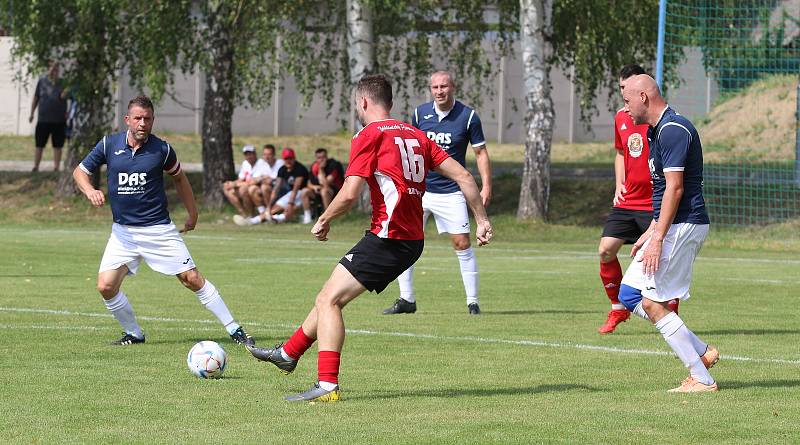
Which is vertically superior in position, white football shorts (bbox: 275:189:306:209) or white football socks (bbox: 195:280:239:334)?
white football socks (bbox: 195:280:239:334)

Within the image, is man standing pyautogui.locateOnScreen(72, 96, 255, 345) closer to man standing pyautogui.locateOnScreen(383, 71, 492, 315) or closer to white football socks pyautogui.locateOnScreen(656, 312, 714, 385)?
man standing pyautogui.locateOnScreen(383, 71, 492, 315)

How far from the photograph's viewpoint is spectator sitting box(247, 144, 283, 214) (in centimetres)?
2883

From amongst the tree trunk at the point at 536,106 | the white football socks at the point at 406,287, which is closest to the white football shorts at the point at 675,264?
the white football socks at the point at 406,287

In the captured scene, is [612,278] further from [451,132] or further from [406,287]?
[451,132]

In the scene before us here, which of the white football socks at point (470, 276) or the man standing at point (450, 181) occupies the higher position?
the man standing at point (450, 181)

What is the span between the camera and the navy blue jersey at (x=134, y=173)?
1157 centimetres

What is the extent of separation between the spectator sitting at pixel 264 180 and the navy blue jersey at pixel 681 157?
19.9 metres

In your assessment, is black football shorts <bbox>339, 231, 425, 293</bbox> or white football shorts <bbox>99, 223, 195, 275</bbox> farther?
white football shorts <bbox>99, 223, 195, 275</bbox>

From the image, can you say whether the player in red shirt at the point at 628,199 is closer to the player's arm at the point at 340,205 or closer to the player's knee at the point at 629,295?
the player's knee at the point at 629,295

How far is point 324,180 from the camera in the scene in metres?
28.4

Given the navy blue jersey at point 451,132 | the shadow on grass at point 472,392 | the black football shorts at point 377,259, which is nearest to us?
the black football shorts at point 377,259

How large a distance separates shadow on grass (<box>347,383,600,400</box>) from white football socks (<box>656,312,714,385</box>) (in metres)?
0.56

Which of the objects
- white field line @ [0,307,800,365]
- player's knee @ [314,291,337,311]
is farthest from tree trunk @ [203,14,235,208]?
player's knee @ [314,291,337,311]

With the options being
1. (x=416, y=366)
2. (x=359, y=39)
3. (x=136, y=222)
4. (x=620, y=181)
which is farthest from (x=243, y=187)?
(x=416, y=366)
